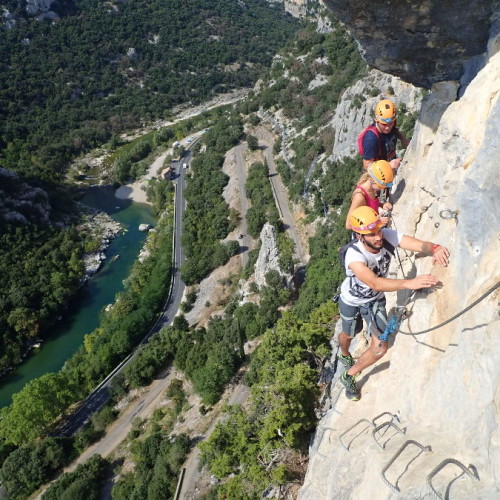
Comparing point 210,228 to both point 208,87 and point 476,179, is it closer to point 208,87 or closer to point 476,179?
point 476,179

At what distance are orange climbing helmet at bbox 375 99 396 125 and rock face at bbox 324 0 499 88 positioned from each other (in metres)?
0.80

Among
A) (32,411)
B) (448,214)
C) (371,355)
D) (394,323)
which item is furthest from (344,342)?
(32,411)

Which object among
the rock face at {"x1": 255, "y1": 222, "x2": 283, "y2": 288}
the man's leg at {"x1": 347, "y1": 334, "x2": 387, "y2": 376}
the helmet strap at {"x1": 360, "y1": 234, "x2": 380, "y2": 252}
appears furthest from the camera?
the rock face at {"x1": 255, "y1": 222, "x2": 283, "y2": 288}

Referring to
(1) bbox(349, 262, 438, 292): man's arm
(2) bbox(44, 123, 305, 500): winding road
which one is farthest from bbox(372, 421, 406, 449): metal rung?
(2) bbox(44, 123, 305, 500): winding road

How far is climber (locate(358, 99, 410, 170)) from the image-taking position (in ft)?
30.7

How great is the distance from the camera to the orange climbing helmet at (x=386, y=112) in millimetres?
9297

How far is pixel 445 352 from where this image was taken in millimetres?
6848

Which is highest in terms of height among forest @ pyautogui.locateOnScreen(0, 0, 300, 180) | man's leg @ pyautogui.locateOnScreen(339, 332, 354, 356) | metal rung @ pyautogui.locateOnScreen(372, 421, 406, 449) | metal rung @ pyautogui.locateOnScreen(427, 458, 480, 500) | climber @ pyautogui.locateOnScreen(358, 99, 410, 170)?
forest @ pyautogui.locateOnScreen(0, 0, 300, 180)

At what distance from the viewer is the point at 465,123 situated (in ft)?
25.1

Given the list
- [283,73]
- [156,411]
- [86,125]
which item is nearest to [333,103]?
[283,73]

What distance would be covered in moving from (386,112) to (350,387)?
6289 mm

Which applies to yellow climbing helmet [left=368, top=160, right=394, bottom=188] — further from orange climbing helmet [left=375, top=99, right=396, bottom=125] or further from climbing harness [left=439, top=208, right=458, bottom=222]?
climbing harness [left=439, top=208, right=458, bottom=222]

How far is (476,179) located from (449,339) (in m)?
2.71

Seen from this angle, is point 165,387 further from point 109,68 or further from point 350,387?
point 109,68
